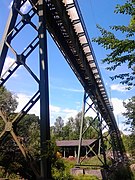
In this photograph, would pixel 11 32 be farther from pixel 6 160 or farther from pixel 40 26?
pixel 6 160

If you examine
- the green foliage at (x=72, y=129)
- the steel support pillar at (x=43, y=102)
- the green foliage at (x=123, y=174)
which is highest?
the green foliage at (x=72, y=129)

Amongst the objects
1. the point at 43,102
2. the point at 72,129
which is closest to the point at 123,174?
the point at 43,102

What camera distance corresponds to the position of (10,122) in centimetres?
472

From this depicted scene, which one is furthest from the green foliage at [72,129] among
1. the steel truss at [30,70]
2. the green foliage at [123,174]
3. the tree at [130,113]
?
the steel truss at [30,70]

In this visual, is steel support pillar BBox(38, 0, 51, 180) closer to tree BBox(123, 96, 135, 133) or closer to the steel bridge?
the steel bridge

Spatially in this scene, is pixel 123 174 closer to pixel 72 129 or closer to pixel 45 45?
pixel 45 45

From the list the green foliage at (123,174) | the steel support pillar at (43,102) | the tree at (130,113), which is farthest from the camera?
the tree at (130,113)

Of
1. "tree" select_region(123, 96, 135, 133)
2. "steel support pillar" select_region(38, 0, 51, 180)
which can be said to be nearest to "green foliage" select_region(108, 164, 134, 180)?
"steel support pillar" select_region(38, 0, 51, 180)

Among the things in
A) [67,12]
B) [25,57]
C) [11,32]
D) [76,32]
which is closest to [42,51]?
[25,57]

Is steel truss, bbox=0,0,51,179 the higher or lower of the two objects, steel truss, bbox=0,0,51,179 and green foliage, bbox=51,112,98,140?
the lower

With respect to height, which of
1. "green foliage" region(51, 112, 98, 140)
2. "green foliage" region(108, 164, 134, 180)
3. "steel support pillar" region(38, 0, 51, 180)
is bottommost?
"green foliage" region(108, 164, 134, 180)

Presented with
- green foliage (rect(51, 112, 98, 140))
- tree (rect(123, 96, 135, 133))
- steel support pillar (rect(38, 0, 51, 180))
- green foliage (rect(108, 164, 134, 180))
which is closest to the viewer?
steel support pillar (rect(38, 0, 51, 180))

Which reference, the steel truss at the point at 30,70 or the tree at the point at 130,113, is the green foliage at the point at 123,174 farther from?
the tree at the point at 130,113

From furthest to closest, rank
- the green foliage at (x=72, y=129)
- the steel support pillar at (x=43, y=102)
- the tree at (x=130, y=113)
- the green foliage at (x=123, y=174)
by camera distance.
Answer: the green foliage at (x=72, y=129)
the tree at (x=130, y=113)
the green foliage at (x=123, y=174)
the steel support pillar at (x=43, y=102)
